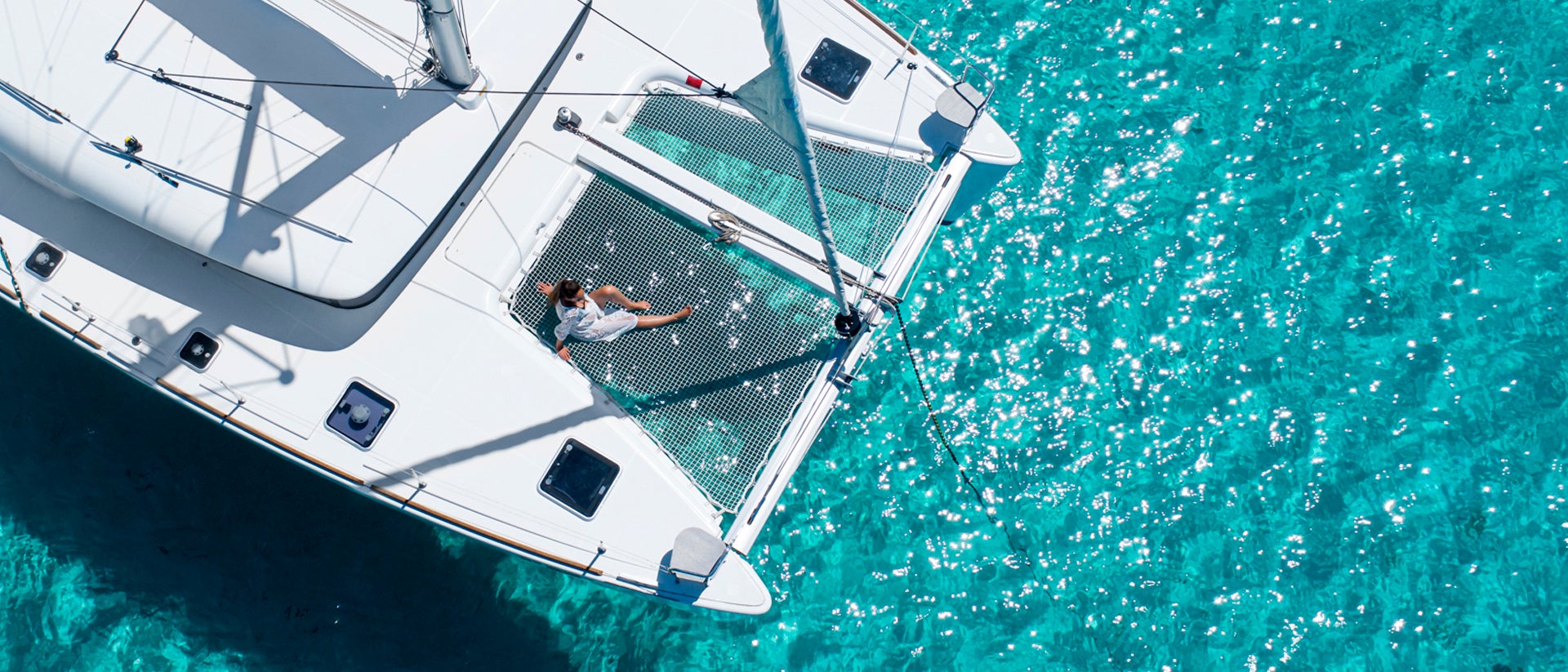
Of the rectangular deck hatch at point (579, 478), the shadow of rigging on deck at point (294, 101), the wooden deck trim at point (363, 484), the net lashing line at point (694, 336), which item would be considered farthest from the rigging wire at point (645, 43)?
the wooden deck trim at point (363, 484)

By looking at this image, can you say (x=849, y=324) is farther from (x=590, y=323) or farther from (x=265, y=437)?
(x=265, y=437)

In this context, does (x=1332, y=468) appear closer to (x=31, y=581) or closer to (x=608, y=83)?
(x=608, y=83)

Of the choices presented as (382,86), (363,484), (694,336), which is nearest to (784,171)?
(694,336)

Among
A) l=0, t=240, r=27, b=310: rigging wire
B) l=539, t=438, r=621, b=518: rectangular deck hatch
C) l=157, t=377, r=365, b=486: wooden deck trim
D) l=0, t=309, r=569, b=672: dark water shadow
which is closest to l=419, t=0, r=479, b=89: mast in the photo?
l=539, t=438, r=621, b=518: rectangular deck hatch

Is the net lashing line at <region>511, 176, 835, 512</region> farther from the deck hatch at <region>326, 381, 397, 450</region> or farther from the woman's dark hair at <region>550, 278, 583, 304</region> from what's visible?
the deck hatch at <region>326, 381, 397, 450</region>

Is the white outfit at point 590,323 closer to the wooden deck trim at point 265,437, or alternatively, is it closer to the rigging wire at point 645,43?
the wooden deck trim at point 265,437

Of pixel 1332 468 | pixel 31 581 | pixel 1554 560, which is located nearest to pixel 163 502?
pixel 31 581
